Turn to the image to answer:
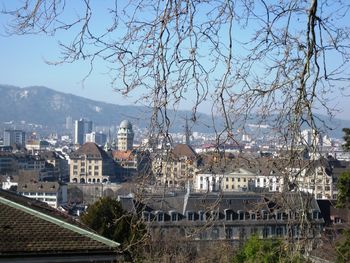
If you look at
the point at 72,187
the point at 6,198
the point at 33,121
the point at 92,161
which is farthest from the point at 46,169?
the point at 33,121

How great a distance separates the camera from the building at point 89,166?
195ft

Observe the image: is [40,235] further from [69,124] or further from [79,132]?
[69,124]

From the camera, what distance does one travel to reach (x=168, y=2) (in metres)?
2.29

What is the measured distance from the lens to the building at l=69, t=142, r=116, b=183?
59.5 m

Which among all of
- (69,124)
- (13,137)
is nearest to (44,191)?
(13,137)

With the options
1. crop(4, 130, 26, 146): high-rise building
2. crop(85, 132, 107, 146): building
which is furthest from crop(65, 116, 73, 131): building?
crop(4, 130, 26, 146): high-rise building

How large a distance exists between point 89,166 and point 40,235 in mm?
56275

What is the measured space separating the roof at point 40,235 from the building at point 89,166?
54.9 metres

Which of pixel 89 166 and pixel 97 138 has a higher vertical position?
pixel 97 138

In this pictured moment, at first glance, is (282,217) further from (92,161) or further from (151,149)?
(92,161)

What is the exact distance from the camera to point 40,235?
4219 millimetres

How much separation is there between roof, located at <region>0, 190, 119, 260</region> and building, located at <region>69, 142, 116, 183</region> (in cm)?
5494

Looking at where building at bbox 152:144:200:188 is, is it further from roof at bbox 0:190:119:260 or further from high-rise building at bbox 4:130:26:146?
high-rise building at bbox 4:130:26:146

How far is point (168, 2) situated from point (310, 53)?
564mm
